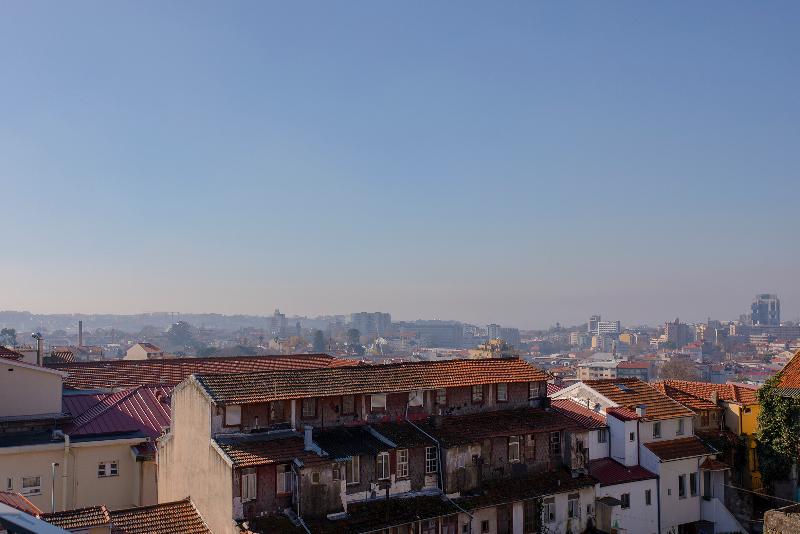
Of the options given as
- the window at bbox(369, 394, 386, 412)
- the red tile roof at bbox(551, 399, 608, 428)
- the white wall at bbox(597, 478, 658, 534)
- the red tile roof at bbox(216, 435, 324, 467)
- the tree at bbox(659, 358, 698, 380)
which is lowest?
the tree at bbox(659, 358, 698, 380)

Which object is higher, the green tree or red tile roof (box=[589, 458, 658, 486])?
the green tree

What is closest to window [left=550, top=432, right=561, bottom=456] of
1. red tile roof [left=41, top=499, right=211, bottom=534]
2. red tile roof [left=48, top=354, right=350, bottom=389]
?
red tile roof [left=41, top=499, right=211, bottom=534]

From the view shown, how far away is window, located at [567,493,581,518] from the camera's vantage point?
3388 centimetres

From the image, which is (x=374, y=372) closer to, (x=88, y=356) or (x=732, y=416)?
(x=732, y=416)

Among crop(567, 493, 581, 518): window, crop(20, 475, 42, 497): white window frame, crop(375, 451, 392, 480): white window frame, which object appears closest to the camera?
crop(375, 451, 392, 480): white window frame

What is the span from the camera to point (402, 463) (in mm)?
30484

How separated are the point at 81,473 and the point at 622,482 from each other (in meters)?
26.4

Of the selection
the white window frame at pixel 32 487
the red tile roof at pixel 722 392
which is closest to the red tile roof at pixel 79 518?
the white window frame at pixel 32 487

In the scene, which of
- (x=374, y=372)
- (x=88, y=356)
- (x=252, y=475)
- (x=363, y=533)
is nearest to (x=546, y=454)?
(x=374, y=372)

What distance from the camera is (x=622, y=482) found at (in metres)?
36.1

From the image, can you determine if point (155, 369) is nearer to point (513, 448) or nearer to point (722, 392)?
point (513, 448)

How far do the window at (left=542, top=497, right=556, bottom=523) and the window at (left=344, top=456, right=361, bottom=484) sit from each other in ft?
31.3

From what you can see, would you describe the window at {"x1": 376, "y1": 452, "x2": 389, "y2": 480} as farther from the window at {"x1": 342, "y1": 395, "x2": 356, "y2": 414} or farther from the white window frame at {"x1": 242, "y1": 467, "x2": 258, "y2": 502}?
the white window frame at {"x1": 242, "y1": 467, "x2": 258, "y2": 502}

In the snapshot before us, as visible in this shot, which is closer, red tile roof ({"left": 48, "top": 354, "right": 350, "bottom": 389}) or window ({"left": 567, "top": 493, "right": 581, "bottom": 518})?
window ({"left": 567, "top": 493, "right": 581, "bottom": 518})
